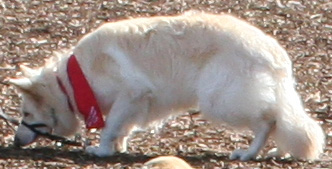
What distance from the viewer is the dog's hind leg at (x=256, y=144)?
292 inches

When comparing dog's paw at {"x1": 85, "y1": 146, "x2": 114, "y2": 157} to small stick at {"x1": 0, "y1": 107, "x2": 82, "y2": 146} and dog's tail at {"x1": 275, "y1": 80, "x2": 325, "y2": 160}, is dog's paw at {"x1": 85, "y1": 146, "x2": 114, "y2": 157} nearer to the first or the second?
small stick at {"x1": 0, "y1": 107, "x2": 82, "y2": 146}

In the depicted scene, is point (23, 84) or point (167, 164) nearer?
point (167, 164)

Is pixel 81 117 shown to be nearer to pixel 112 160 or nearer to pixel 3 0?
pixel 112 160

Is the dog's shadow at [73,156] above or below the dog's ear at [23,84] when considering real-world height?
below

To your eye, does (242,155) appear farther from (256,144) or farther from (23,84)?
(23,84)

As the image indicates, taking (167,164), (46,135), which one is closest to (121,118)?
(46,135)

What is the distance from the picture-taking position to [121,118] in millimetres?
7633

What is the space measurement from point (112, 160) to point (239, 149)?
91 centimetres

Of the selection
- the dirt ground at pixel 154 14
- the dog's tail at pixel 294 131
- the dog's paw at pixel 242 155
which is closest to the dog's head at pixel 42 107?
the dirt ground at pixel 154 14

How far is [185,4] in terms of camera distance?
1184 cm

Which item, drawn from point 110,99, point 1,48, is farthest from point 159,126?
point 1,48

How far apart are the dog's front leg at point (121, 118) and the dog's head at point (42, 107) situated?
0.36 m

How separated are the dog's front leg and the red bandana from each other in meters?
0.08

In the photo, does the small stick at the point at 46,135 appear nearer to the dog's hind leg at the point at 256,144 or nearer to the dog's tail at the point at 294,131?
the dog's hind leg at the point at 256,144
